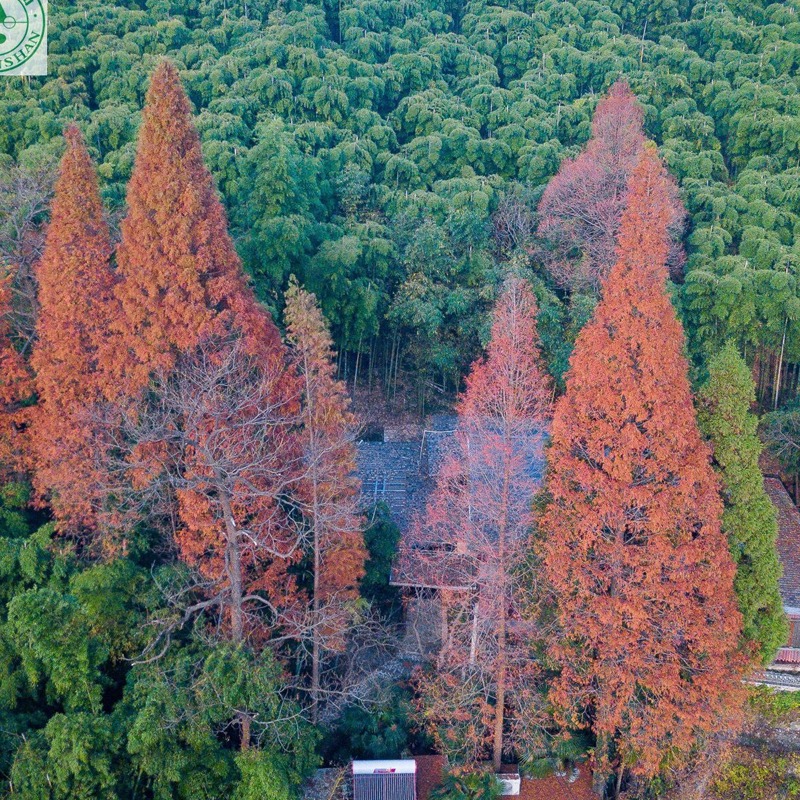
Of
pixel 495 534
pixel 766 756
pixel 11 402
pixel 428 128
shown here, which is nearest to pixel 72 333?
pixel 11 402

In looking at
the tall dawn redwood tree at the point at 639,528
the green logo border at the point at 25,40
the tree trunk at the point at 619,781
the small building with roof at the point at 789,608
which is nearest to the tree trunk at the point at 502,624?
the tall dawn redwood tree at the point at 639,528

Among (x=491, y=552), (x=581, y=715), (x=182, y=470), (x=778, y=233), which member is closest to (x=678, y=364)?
(x=491, y=552)

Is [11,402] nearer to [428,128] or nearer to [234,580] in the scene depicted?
[234,580]

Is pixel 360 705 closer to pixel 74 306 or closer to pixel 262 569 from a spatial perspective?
pixel 262 569

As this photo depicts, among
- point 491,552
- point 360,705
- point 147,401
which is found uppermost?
point 147,401

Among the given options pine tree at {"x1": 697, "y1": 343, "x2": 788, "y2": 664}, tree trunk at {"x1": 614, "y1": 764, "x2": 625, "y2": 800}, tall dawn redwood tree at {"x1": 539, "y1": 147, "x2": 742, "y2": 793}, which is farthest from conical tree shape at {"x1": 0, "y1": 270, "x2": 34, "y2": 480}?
pine tree at {"x1": 697, "y1": 343, "x2": 788, "y2": 664}

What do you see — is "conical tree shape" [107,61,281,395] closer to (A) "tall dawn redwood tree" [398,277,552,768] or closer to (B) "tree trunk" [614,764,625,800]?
(A) "tall dawn redwood tree" [398,277,552,768]
